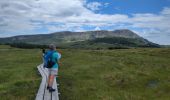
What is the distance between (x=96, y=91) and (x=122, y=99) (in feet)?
10.1

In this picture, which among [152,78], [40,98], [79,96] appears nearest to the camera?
[40,98]

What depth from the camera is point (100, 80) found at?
32.2 metres

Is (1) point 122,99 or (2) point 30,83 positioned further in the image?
(2) point 30,83

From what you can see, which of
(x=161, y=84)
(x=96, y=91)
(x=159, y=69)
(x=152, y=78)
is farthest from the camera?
(x=159, y=69)

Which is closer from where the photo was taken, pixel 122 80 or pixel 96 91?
pixel 96 91

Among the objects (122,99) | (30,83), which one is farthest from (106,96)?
(30,83)

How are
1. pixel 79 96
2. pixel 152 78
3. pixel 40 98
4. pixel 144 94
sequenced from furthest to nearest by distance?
1. pixel 152 78
2. pixel 144 94
3. pixel 79 96
4. pixel 40 98

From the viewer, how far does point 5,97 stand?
65.2 feet

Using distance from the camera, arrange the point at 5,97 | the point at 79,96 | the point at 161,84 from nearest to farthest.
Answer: the point at 5,97 → the point at 79,96 → the point at 161,84

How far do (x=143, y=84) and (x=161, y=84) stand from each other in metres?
1.92

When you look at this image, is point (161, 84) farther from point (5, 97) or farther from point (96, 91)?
point (5, 97)

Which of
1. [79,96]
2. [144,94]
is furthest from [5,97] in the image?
[144,94]

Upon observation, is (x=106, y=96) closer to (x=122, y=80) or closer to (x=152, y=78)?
(x=122, y=80)

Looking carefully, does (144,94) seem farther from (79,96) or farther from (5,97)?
(5,97)
